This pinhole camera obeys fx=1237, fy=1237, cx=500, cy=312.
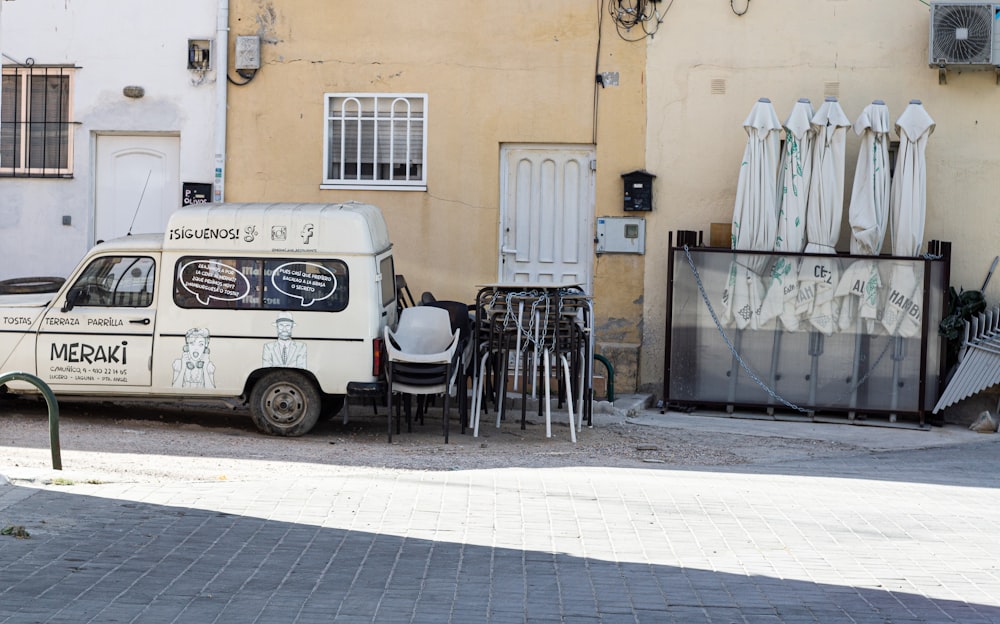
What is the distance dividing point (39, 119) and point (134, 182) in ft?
4.36

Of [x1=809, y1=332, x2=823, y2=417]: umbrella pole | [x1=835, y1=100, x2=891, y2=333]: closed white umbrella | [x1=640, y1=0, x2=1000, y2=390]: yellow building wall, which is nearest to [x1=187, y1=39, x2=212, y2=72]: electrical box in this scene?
[x1=640, y1=0, x2=1000, y2=390]: yellow building wall

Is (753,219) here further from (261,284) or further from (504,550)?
(504,550)

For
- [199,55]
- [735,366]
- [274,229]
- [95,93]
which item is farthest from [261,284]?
[735,366]

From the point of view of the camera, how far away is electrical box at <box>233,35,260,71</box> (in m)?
14.2

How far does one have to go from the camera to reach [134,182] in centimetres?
1458

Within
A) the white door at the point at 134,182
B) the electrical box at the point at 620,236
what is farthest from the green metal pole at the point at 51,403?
the electrical box at the point at 620,236

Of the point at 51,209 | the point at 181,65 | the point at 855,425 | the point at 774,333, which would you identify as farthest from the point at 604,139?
the point at 51,209

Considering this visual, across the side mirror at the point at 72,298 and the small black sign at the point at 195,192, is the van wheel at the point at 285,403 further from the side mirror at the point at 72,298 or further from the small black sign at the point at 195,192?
the small black sign at the point at 195,192

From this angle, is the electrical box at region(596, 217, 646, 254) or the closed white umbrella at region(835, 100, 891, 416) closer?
the closed white umbrella at region(835, 100, 891, 416)

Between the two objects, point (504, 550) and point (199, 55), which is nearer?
point (504, 550)

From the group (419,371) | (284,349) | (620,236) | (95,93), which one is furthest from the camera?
(95,93)

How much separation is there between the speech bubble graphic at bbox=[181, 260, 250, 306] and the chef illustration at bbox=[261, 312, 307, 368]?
0.43m

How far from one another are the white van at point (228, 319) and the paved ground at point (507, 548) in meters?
1.98

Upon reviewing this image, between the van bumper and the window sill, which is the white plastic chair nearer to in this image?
the van bumper
